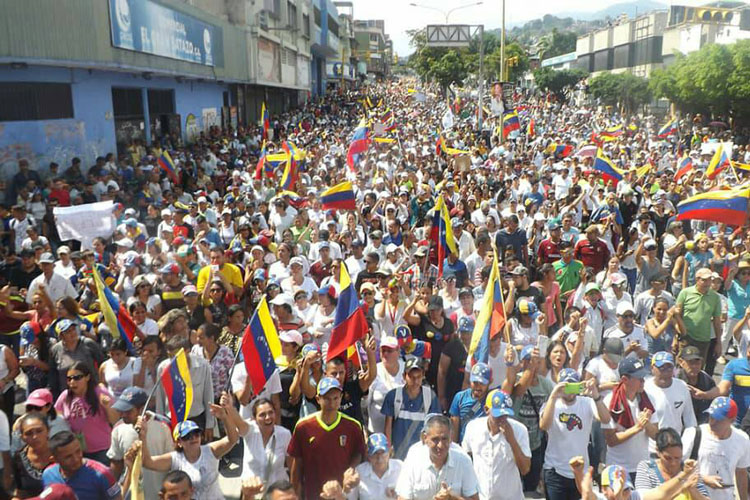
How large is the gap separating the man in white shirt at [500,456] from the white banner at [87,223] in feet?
20.5

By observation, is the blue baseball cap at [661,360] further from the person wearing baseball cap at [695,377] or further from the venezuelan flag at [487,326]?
the venezuelan flag at [487,326]

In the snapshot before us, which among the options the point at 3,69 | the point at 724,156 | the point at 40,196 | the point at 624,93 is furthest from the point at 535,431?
the point at 624,93

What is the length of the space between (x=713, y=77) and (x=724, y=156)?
69.2ft

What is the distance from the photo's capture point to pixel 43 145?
14.7 m

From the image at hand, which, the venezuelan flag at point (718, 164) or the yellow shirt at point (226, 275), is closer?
the yellow shirt at point (226, 275)

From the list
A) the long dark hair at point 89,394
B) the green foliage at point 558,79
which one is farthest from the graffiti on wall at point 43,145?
the green foliage at point 558,79

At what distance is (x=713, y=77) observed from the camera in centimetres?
3180

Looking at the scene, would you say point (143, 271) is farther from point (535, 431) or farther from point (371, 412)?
point (535, 431)

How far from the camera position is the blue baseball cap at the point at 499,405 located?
4250mm

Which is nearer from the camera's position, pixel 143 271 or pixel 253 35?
pixel 143 271

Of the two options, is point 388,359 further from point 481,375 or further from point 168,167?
point 168,167

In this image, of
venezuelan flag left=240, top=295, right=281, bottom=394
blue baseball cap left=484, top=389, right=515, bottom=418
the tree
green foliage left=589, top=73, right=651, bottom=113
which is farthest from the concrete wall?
green foliage left=589, top=73, right=651, bottom=113

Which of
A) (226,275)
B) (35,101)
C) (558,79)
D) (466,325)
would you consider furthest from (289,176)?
(558,79)

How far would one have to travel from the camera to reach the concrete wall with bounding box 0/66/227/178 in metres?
13.8
